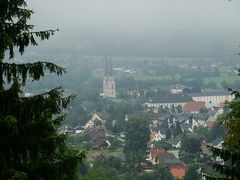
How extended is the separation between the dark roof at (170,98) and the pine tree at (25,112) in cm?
12053

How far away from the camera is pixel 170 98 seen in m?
130

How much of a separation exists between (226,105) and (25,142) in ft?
8.55

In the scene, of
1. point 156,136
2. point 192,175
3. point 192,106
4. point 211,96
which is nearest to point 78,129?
point 156,136

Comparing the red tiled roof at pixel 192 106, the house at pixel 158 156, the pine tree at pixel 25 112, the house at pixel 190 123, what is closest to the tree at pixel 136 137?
the house at pixel 158 156

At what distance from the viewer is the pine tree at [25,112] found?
21.7ft

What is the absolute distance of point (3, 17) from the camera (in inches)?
278

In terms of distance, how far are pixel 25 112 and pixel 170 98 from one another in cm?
12399

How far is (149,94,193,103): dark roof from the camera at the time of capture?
12875 centimetres

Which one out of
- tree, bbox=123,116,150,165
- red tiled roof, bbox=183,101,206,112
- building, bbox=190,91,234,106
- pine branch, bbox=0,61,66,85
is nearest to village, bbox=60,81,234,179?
red tiled roof, bbox=183,101,206,112

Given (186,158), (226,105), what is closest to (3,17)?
(226,105)

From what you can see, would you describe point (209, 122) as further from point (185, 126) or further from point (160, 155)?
point (160, 155)

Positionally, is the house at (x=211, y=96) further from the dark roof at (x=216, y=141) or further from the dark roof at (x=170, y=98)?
the dark roof at (x=216, y=141)

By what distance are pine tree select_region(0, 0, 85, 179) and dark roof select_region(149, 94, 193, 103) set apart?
121 meters

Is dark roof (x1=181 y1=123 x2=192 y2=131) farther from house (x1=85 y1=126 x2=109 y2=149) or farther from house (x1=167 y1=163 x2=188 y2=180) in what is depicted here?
house (x1=167 y1=163 x2=188 y2=180)
